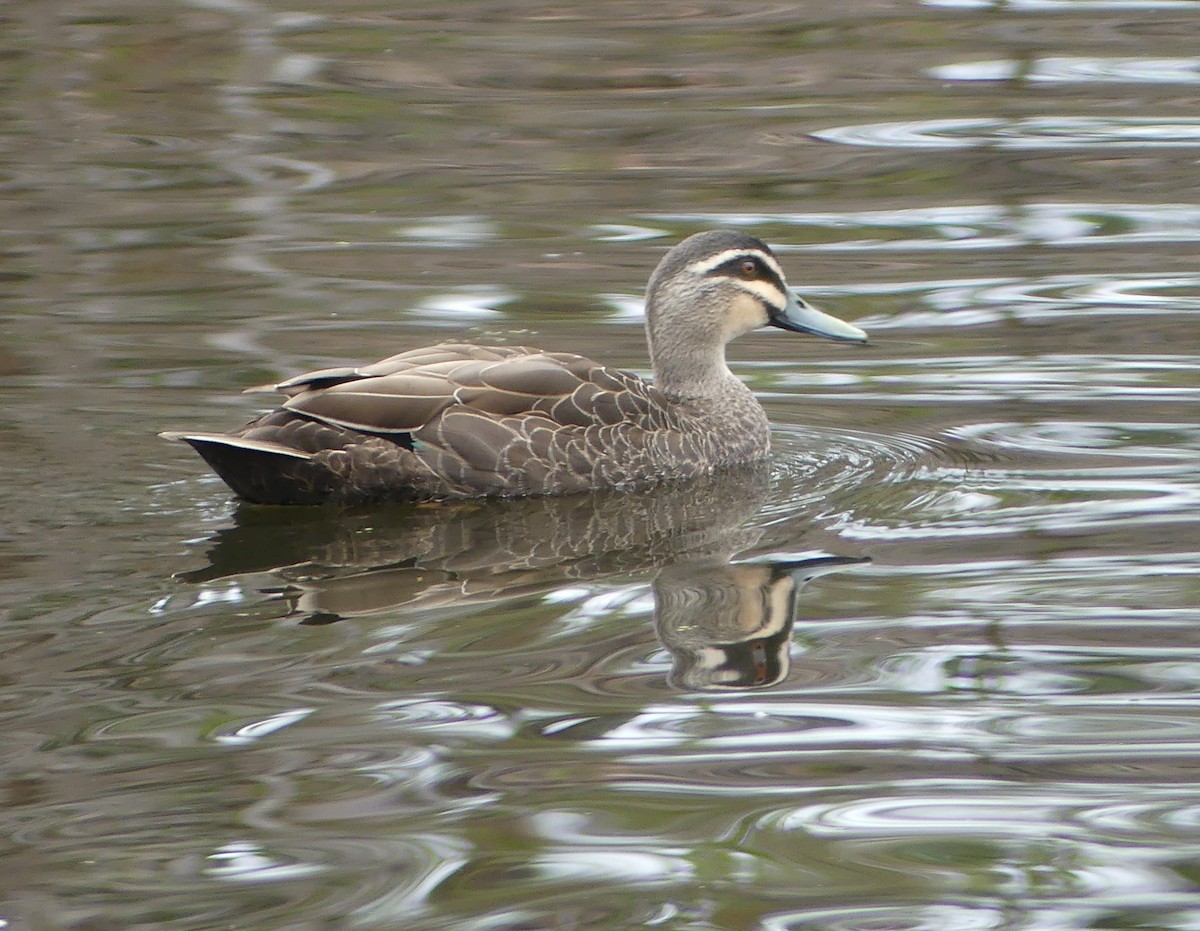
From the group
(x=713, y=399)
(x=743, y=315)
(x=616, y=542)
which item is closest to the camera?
(x=616, y=542)

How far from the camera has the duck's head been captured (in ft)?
29.5

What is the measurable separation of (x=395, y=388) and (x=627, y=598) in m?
1.78

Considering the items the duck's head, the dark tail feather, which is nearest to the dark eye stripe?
the duck's head

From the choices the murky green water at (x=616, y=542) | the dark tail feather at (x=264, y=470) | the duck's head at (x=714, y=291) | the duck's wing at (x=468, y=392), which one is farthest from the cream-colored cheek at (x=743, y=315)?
the dark tail feather at (x=264, y=470)

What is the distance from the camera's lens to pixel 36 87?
16.5 m

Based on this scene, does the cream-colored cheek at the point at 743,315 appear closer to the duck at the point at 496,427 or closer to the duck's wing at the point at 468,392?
the duck at the point at 496,427

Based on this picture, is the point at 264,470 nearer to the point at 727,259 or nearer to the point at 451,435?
the point at 451,435

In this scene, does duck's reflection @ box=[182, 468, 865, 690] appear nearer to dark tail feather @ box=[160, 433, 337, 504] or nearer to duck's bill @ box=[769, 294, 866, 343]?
dark tail feather @ box=[160, 433, 337, 504]

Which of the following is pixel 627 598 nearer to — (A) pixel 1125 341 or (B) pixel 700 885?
(B) pixel 700 885

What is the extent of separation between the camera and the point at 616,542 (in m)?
7.61

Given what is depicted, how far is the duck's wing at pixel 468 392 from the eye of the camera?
8.09m

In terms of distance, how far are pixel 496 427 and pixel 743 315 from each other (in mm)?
1516

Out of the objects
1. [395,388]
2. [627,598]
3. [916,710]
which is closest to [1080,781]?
[916,710]

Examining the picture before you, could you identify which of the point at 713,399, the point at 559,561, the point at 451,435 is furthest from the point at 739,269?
the point at 559,561
